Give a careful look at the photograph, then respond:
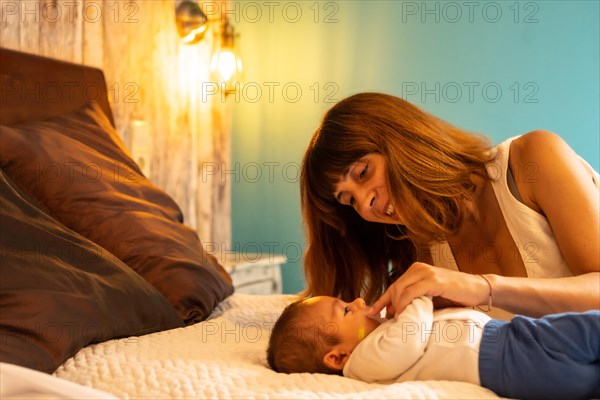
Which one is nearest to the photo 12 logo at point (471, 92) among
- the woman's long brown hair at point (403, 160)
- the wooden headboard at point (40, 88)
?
the woman's long brown hair at point (403, 160)

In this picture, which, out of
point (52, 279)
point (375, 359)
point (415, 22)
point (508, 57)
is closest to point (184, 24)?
point (415, 22)

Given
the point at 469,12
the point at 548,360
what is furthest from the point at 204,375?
the point at 469,12

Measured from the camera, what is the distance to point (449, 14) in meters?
3.21

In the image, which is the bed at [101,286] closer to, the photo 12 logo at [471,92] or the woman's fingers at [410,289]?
the woman's fingers at [410,289]

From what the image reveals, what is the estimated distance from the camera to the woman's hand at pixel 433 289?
1.27 m

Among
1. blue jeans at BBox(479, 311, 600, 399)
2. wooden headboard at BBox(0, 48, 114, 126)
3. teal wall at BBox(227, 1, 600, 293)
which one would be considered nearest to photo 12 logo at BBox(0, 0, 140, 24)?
wooden headboard at BBox(0, 48, 114, 126)

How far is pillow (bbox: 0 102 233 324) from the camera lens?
1.68 m

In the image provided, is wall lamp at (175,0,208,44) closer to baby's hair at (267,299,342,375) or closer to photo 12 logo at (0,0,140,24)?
photo 12 logo at (0,0,140,24)

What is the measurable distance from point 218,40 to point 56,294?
7.25ft

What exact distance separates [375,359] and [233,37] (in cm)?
237

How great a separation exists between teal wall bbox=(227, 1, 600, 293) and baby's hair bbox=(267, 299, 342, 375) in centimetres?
202

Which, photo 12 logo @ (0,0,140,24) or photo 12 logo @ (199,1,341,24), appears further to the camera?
photo 12 logo @ (199,1,341,24)

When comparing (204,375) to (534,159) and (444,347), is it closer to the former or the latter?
(444,347)

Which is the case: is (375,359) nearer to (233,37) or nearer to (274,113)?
(233,37)
